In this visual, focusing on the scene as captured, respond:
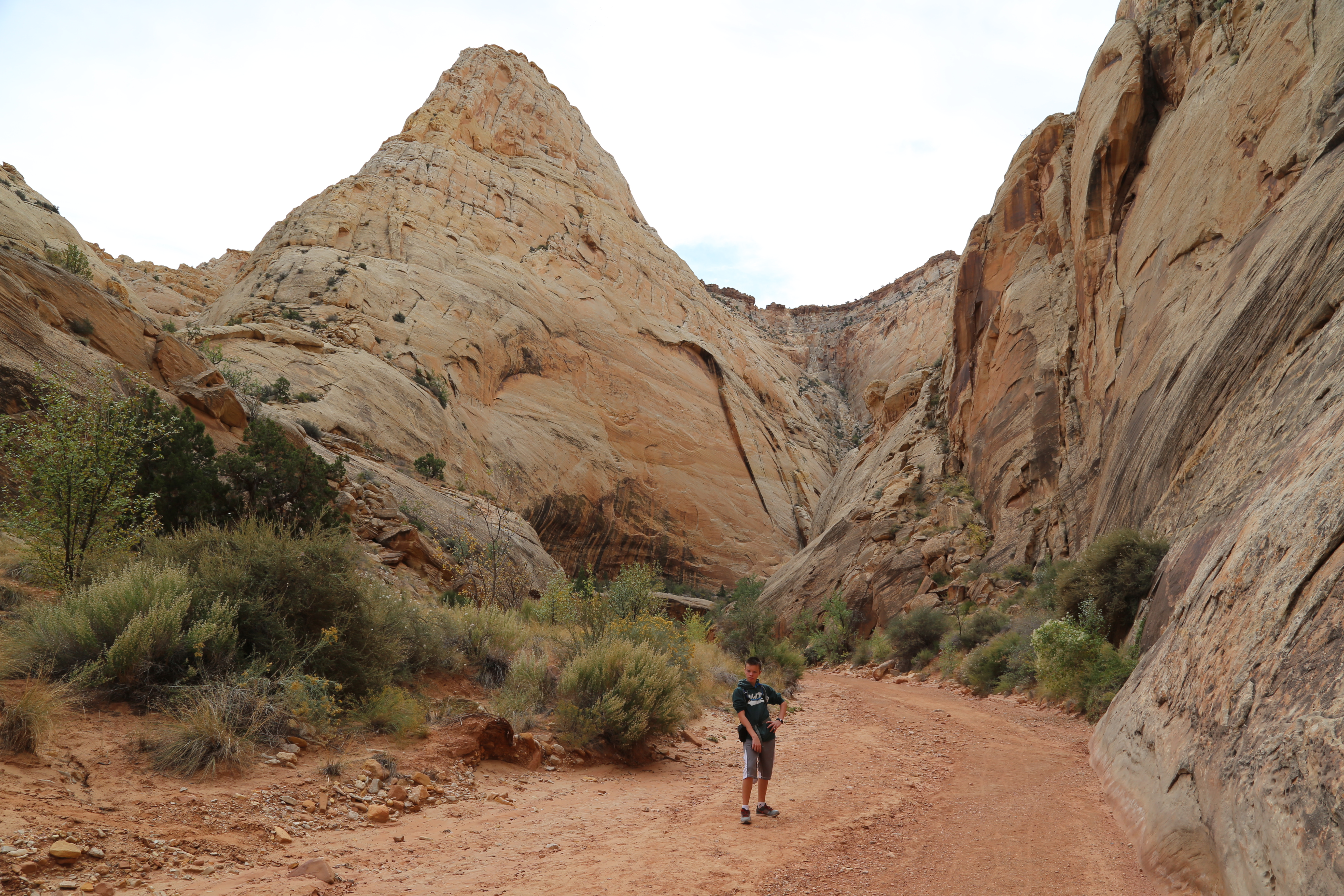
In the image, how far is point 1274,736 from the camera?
3.62 metres

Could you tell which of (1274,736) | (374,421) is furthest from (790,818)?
(374,421)

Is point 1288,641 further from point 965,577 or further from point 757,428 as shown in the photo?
point 757,428

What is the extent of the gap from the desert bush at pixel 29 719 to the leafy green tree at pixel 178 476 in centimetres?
563

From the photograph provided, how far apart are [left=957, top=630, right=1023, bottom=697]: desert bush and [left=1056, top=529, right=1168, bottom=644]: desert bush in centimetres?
271

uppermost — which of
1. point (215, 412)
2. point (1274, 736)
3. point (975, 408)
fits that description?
point (975, 408)

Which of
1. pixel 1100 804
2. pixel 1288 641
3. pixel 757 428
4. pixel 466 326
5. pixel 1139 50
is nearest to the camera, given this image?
pixel 1288 641

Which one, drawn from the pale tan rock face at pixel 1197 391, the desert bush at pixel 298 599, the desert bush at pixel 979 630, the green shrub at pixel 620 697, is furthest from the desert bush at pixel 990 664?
the desert bush at pixel 298 599

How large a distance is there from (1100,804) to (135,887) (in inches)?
276

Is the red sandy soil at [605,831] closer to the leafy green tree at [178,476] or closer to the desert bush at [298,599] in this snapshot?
the desert bush at [298,599]

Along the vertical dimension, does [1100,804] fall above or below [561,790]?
above

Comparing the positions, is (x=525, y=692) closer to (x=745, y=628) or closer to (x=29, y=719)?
(x=29, y=719)

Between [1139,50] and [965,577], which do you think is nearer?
[1139,50]

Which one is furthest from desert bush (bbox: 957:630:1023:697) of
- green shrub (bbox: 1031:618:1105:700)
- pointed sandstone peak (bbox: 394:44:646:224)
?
pointed sandstone peak (bbox: 394:44:646:224)

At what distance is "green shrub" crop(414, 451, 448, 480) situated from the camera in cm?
2378
